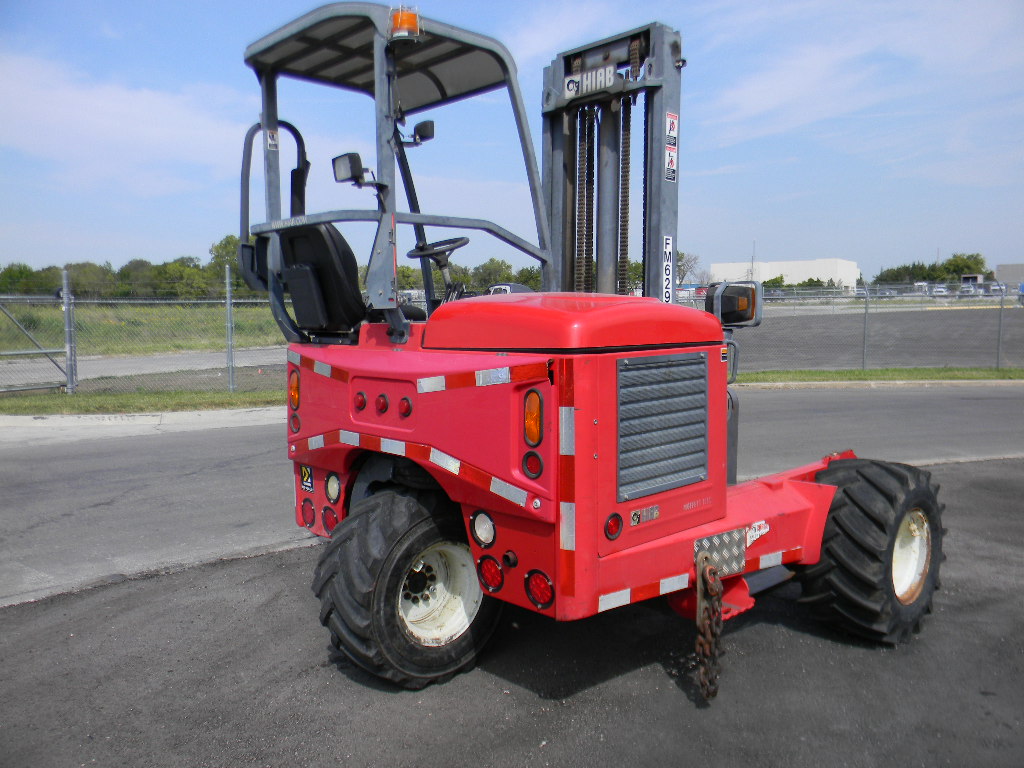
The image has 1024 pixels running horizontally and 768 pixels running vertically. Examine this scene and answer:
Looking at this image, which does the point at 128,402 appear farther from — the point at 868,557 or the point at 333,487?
the point at 868,557

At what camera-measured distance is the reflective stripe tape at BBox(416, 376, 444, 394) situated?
3275 millimetres

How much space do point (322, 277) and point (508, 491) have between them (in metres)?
1.57

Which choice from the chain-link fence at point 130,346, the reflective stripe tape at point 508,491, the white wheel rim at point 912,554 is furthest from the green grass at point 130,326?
the white wheel rim at point 912,554

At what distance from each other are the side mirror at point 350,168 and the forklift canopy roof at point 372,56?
1.37 ft

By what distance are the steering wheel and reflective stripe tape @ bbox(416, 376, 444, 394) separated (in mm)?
1000

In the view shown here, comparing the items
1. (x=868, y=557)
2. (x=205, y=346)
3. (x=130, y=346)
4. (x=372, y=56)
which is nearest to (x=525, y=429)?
(x=868, y=557)

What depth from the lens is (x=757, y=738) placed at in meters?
3.22

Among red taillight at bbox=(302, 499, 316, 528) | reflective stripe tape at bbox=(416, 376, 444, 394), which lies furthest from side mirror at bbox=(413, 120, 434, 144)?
red taillight at bbox=(302, 499, 316, 528)


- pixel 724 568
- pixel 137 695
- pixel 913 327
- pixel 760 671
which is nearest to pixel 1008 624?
pixel 760 671

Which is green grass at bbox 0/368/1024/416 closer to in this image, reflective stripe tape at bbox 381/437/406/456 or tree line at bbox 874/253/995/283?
reflective stripe tape at bbox 381/437/406/456

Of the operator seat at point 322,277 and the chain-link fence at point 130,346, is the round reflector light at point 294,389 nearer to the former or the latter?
the operator seat at point 322,277

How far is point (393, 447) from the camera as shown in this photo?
11.3 feet

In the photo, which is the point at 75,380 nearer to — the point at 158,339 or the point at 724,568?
the point at 158,339

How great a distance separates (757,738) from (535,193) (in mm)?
2618
